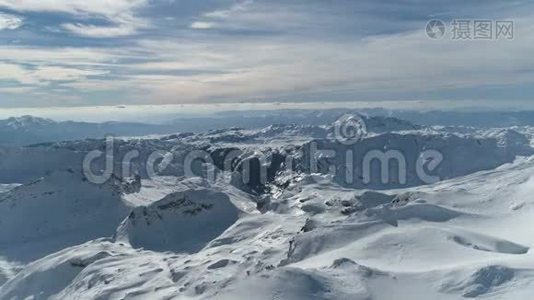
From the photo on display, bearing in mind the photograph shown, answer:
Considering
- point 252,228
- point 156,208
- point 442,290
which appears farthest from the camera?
point 156,208

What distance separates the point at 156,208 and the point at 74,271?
4411cm

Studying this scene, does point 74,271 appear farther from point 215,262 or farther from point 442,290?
point 442,290

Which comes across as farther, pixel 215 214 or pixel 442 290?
pixel 215 214

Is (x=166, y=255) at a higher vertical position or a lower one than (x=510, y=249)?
lower

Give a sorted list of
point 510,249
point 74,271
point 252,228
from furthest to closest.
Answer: point 252,228 < point 74,271 < point 510,249

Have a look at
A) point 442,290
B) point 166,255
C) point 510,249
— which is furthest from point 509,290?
point 166,255

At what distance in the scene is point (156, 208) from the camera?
180 meters

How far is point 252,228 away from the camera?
540ft

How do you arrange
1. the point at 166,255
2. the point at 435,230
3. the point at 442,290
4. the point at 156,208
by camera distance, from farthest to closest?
1. the point at 156,208
2. the point at 166,255
3. the point at 435,230
4. the point at 442,290

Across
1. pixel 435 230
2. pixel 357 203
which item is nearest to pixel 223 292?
pixel 435 230

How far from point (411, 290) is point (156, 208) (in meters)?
121

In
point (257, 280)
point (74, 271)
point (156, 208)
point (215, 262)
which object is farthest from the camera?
point (156, 208)

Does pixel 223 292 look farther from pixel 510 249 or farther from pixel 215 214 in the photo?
pixel 215 214

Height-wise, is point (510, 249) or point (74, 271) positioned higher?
point (510, 249)
